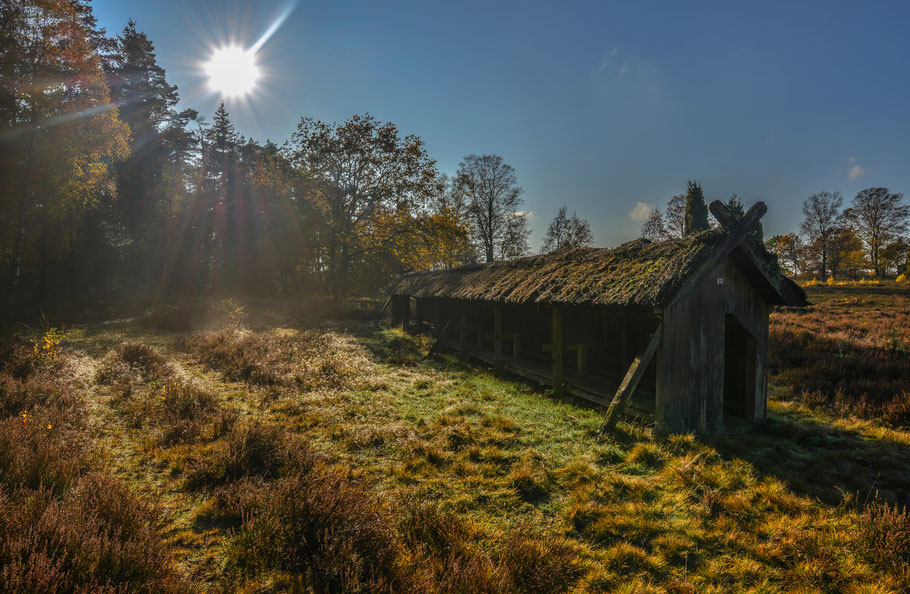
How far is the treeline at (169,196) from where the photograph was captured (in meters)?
15.6

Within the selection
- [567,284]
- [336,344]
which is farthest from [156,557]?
[336,344]

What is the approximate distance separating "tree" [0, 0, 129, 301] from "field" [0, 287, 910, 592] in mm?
10598

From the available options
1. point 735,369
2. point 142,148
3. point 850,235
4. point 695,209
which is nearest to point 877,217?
point 850,235

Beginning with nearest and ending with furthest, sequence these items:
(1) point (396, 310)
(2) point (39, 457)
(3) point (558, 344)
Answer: (2) point (39, 457) < (3) point (558, 344) < (1) point (396, 310)

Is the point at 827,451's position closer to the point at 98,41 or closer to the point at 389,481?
the point at 389,481

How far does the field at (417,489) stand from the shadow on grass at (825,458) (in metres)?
0.04

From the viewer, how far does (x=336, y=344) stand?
598 inches

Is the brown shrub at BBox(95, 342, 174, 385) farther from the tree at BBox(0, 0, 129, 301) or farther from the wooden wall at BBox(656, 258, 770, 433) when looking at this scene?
the wooden wall at BBox(656, 258, 770, 433)

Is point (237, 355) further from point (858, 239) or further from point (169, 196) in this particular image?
point (858, 239)

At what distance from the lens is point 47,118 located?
15742 millimetres

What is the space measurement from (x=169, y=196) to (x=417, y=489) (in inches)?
1478

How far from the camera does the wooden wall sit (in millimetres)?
6797

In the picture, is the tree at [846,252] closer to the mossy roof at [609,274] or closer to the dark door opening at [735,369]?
the dark door opening at [735,369]

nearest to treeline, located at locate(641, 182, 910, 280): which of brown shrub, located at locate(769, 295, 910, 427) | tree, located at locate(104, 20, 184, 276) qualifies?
brown shrub, located at locate(769, 295, 910, 427)
